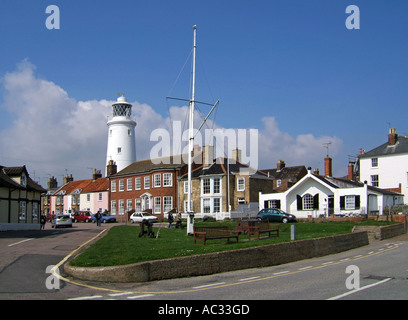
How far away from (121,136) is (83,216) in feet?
50.7

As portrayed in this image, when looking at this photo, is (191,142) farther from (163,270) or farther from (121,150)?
(121,150)

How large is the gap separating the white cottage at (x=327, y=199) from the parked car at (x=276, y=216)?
3.67 m

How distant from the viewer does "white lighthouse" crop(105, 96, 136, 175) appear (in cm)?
7456

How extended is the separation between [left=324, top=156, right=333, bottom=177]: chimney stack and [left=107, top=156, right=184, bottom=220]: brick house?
728 inches

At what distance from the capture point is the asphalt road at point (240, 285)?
10.9 metres

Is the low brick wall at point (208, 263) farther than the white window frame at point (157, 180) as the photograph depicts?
No

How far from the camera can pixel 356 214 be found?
39938mm

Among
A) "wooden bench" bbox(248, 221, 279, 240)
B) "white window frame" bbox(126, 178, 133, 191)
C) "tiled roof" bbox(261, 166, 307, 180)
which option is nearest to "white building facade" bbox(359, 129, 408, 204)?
"tiled roof" bbox(261, 166, 307, 180)

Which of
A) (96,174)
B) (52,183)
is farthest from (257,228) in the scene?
(52,183)

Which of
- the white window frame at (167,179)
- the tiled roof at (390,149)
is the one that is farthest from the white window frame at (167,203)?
the tiled roof at (390,149)

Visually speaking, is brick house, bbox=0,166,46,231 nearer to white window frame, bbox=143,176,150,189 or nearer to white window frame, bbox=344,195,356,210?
white window frame, bbox=143,176,150,189

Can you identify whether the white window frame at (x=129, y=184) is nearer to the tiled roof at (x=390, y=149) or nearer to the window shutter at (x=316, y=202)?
the window shutter at (x=316, y=202)

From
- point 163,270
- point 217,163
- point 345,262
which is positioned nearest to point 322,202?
point 217,163
